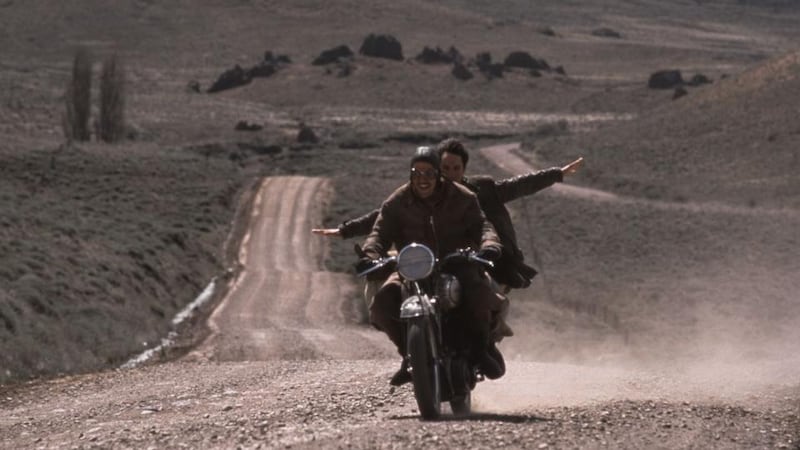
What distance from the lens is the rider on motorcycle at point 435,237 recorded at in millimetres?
10984

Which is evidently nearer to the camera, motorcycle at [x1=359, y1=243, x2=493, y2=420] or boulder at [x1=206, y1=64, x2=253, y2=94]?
motorcycle at [x1=359, y1=243, x2=493, y2=420]

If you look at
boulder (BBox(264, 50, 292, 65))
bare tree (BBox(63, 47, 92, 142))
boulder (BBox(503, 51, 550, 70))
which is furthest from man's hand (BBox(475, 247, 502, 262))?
boulder (BBox(503, 51, 550, 70))

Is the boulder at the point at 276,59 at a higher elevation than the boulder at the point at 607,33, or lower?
lower

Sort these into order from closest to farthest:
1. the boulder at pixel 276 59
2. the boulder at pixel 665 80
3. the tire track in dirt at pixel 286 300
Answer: the tire track in dirt at pixel 286 300, the boulder at pixel 665 80, the boulder at pixel 276 59

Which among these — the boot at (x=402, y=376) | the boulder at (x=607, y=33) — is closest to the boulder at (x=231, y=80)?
the boulder at (x=607, y=33)

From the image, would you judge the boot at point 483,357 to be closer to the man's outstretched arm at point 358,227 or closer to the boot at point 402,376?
the boot at point 402,376

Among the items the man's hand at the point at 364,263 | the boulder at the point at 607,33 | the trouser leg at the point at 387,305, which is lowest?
the boulder at the point at 607,33

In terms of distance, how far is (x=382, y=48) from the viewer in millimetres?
146875

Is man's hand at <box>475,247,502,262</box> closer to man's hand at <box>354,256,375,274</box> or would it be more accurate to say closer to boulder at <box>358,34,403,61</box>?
man's hand at <box>354,256,375,274</box>

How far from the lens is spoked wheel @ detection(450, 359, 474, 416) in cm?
1098

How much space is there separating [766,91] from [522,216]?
33955 millimetres

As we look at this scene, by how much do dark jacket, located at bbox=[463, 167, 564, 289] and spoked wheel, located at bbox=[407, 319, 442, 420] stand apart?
2.04 meters

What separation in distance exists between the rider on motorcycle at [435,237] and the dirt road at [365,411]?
1.86ft

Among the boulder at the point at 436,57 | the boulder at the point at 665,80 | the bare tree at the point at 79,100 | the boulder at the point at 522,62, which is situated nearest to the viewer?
the bare tree at the point at 79,100
